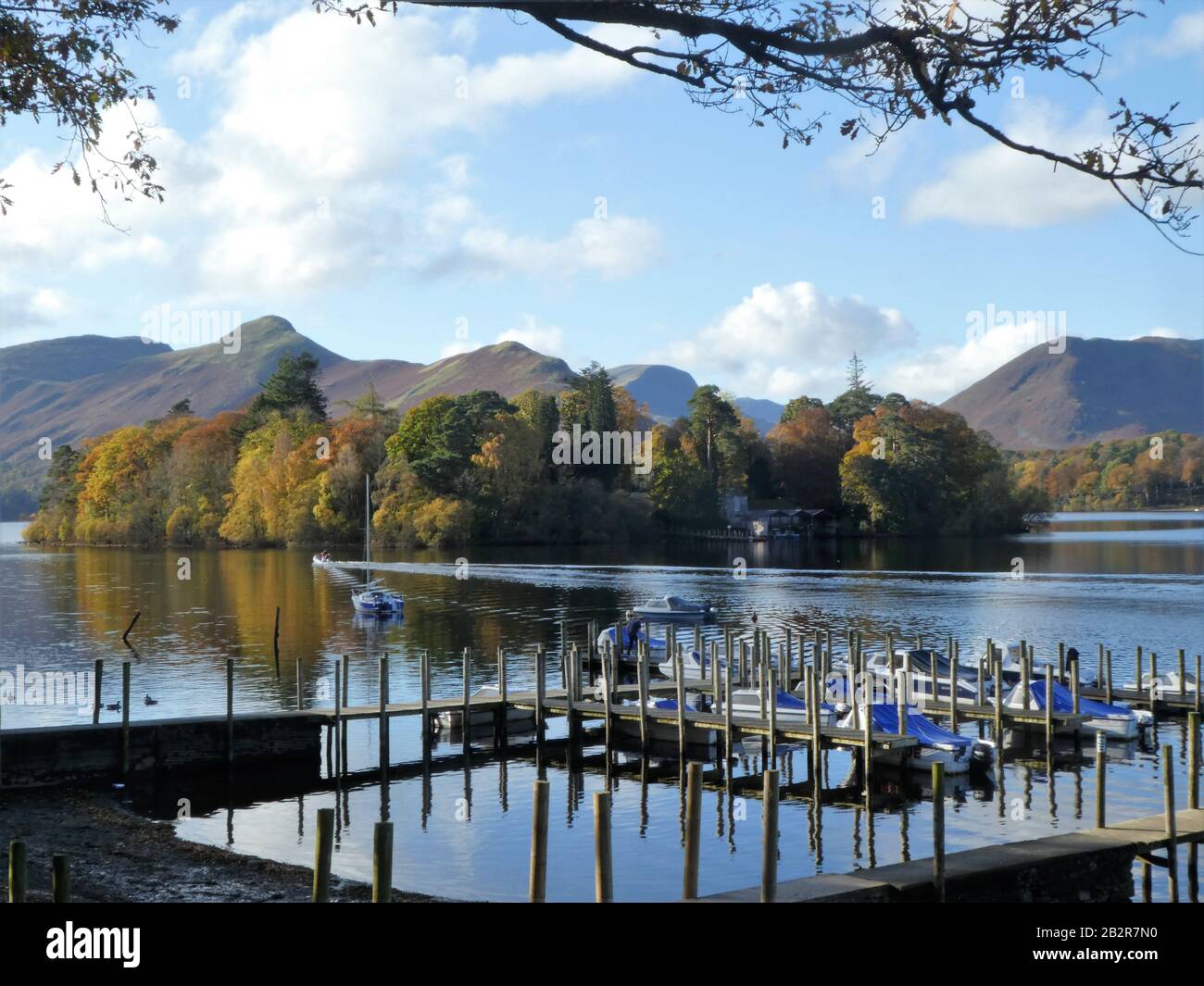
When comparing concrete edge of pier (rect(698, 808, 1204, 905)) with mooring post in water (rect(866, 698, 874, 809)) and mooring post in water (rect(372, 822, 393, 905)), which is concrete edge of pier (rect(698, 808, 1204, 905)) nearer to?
mooring post in water (rect(372, 822, 393, 905))

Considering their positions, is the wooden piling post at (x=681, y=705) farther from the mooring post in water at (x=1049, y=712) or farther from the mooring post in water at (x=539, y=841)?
the mooring post in water at (x=539, y=841)

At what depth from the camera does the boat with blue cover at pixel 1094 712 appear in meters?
26.4

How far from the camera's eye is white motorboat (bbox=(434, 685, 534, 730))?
27.3m

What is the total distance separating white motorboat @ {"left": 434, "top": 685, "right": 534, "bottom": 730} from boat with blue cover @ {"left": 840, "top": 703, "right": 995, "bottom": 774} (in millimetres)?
7600

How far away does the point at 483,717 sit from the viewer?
27.4 metres

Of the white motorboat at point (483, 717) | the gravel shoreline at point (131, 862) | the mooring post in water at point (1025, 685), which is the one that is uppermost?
the mooring post in water at point (1025, 685)

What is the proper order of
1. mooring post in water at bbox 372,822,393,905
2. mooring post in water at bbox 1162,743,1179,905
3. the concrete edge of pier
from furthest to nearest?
1. mooring post in water at bbox 1162,743,1179,905
2. the concrete edge of pier
3. mooring post in water at bbox 372,822,393,905

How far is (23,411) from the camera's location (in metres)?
145

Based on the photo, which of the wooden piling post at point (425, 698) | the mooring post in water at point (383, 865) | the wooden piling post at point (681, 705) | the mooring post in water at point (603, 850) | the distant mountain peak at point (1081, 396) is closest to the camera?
the mooring post in water at point (383, 865)

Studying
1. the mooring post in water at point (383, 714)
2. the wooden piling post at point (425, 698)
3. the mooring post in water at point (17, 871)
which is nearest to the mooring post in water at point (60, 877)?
the mooring post in water at point (17, 871)

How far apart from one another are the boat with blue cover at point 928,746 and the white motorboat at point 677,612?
90.9 ft

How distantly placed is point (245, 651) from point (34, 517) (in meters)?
98.7

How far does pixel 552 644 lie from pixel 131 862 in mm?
28813

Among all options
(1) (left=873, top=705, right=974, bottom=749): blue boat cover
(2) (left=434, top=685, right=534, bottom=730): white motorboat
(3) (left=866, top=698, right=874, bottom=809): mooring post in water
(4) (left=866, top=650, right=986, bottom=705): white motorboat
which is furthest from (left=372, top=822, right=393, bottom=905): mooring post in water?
(4) (left=866, top=650, right=986, bottom=705): white motorboat
